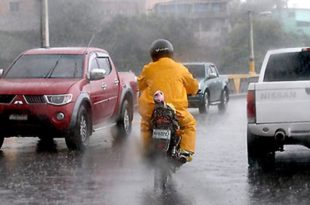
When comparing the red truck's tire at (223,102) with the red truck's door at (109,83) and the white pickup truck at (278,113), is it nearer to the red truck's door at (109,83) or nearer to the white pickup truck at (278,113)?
the red truck's door at (109,83)

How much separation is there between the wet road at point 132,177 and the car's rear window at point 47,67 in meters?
1.31

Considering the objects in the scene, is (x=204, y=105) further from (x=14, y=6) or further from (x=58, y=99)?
(x=14, y=6)

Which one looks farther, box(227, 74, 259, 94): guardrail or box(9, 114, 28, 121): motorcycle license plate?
box(227, 74, 259, 94): guardrail

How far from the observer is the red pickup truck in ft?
38.0

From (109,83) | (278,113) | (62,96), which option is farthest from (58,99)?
(278,113)

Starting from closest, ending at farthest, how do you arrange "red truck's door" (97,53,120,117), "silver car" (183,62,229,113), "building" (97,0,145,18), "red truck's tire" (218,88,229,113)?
"red truck's door" (97,53,120,117)
"silver car" (183,62,229,113)
"red truck's tire" (218,88,229,113)
"building" (97,0,145,18)

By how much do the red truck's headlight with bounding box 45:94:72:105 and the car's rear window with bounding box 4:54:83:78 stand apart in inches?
36.4

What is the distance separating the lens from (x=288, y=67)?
10.2 m

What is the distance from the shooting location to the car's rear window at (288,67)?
32.9 ft

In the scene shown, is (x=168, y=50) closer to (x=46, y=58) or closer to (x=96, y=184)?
(x=96, y=184)

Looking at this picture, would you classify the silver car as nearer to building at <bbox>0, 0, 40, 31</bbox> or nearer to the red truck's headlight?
the red truck's headlight

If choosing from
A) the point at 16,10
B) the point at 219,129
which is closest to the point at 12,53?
the point at 16,10

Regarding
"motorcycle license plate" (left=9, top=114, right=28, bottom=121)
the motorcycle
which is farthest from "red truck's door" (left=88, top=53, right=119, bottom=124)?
the motorcycle

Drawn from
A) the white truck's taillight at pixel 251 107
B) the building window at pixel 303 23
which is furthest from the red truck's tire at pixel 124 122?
the building window at pixel 303 23
